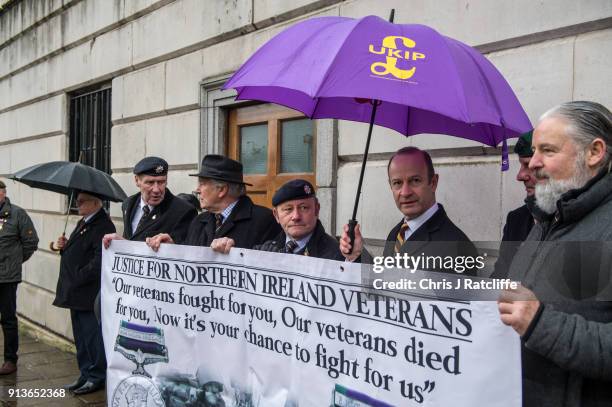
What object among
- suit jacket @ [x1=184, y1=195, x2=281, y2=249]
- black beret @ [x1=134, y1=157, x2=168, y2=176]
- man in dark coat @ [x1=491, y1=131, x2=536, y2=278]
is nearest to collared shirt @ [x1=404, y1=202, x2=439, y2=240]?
man in dark coat @ [x1=491, y1=131, x2=536, y2=278]

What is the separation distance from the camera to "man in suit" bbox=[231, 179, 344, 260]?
3.17m

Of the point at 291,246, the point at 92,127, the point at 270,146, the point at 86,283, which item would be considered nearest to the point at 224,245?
the point at 291,246

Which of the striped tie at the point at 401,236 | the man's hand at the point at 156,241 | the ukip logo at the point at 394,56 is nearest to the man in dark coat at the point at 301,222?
the striped tie at the point at 401,236

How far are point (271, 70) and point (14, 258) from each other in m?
5.00

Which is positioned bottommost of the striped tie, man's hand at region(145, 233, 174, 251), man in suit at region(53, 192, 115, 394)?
man in suit at region(53, 192, 115, 394)

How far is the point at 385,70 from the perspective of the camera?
2299 millimetres

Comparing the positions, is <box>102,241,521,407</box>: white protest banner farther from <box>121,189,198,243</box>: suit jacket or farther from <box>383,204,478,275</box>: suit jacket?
<box>121,189,198,243</box>: suit jacket

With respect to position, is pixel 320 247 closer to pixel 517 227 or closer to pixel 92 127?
pixel 517 227

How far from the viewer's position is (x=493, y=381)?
1.81 metres

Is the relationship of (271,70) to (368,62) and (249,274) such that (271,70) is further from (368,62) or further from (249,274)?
(249,274)

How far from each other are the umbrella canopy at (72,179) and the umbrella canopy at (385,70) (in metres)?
2.91

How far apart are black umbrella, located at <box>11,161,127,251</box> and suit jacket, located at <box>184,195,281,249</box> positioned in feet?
5.59

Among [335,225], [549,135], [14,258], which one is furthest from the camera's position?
[14,258]

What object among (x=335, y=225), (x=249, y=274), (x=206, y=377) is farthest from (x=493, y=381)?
(x=335, y=225)
